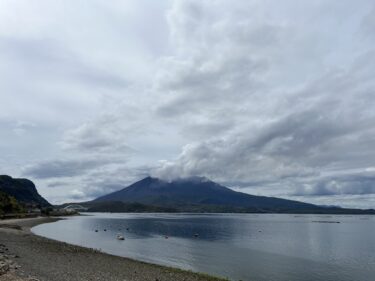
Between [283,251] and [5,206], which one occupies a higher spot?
[5,206]

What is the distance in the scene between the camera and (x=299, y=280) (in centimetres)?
4916

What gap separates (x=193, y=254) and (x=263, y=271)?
18817 mm

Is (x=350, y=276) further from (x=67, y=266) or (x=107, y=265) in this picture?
(x=67, y=266)

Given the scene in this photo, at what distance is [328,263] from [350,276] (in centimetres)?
1103

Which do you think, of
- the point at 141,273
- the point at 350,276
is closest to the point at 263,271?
the point at 350,276

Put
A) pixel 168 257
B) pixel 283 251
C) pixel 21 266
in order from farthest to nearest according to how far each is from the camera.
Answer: pixel 283 251, pixel 168 257, pixel 21 266

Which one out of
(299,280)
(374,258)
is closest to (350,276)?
(299,280)

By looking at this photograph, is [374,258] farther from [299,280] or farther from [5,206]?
[5,206]

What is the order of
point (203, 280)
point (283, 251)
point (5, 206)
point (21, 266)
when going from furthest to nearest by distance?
point (5, 206) < point (283, 251) < point (203, 280) < point (21, 266)

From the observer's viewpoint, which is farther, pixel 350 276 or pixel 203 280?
pixel 350 276

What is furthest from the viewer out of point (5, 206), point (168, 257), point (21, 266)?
point (5, 206)

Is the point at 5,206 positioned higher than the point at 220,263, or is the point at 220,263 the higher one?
the point at 5,206

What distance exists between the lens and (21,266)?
37656 mm

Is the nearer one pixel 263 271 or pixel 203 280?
pixel 203 280
